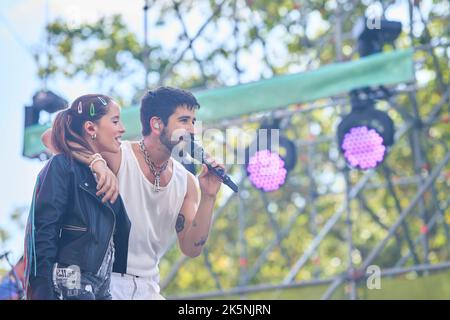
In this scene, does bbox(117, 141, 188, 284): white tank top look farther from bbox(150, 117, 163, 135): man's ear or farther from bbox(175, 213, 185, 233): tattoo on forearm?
bbox(150, 117, 163, 135): man's ear

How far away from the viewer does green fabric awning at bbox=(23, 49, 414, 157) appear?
4.57m

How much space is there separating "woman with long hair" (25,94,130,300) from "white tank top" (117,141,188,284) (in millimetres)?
54

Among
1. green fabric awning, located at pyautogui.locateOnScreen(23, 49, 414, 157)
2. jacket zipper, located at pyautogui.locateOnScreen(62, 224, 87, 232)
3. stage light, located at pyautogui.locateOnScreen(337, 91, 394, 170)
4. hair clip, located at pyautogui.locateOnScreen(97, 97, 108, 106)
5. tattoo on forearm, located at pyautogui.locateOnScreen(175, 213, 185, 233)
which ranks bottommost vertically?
jacket zipper, located at pyautogui.locateOnScreen(62, 224, 87, 232)

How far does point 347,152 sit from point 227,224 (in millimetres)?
4209

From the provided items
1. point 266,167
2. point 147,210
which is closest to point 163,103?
point 147,210

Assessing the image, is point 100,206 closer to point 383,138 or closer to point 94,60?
point 383,138

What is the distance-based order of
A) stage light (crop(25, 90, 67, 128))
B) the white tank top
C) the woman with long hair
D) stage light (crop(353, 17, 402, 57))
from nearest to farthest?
the woman with long hair < the white tank top < stage light (crop(25, 90, 67, 128)) < stage light (crop(353, 17, 402, 57))

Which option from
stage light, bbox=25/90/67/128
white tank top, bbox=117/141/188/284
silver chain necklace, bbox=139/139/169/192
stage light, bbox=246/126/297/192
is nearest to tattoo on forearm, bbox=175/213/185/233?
white tank top, bbox=117/141/188/284

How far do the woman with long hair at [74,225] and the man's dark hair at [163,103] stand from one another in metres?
0.26

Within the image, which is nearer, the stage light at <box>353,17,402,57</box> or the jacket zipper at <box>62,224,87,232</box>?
the jacket zipper at <box>62,224,87,232</box>

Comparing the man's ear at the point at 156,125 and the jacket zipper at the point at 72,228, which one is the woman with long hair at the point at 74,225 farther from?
the man's ear at the point at 156,125
